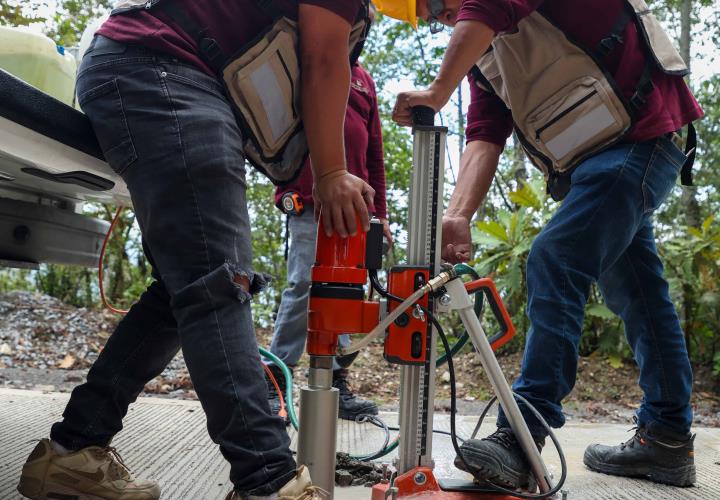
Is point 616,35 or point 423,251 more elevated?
point 616,35

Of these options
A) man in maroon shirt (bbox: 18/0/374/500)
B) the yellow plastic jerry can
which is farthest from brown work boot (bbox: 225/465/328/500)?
the yellow plastic jerry can

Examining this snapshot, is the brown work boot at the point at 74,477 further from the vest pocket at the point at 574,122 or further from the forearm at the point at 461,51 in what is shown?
the vest pocket at the point at 574,122

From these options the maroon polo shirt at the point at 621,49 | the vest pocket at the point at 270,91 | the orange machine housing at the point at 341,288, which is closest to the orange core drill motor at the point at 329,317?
the orange machine housing at the point at 341,288

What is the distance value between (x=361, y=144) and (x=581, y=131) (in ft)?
4.34

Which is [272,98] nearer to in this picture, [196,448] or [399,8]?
[399,8]

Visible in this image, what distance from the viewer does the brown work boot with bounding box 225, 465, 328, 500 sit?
1318mm

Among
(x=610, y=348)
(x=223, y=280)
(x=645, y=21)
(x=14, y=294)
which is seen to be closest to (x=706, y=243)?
(x=610, y=348)

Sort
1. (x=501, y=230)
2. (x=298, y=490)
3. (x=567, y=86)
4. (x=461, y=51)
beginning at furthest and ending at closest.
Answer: (x=501, y=230) → (x=567, y=86) → (x=461, y=51) → (x=298, y=490)

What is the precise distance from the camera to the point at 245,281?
4.71 ft

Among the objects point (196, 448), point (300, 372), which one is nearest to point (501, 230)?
point (300, 372)

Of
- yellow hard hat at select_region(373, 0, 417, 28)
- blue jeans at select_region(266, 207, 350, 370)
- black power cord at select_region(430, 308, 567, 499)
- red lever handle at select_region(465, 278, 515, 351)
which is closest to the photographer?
black power cord at select_region(430, 308, 567, 499)

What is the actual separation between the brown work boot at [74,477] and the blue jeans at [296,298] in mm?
1313

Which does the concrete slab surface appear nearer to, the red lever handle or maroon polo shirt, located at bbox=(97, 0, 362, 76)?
the red lever handle

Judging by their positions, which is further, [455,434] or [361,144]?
[361,144]
